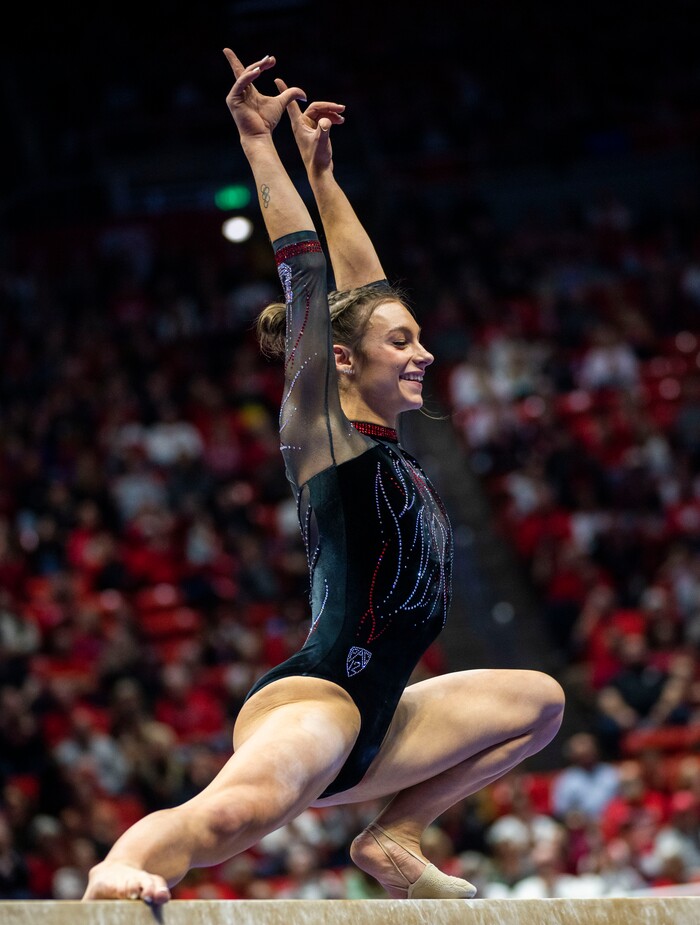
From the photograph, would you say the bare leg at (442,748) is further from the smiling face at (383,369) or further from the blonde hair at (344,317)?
the blonde hair at (344,317)

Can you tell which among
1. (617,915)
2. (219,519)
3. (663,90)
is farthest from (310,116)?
(663,90)

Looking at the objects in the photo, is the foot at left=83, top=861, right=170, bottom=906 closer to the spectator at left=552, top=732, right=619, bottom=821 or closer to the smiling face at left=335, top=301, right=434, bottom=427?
the smiling face at left=335, top=301, right=434, bottom=427

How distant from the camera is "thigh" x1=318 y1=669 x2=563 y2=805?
2988mm

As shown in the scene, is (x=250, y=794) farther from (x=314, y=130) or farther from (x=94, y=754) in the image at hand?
(x=94, y=754)

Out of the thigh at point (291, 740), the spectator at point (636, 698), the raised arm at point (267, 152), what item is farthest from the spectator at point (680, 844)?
the raised arm at point (267, 152)

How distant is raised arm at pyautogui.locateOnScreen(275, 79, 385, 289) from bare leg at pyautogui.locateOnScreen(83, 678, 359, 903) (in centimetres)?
122

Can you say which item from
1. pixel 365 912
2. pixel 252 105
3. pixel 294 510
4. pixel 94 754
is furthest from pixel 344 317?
pixel 294 510

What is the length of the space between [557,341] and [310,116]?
9.83 m

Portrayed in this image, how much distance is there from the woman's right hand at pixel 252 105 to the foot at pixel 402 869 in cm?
174

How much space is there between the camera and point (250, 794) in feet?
7.90

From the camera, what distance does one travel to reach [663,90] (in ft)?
52.1

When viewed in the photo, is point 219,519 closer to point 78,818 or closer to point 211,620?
point 211,620

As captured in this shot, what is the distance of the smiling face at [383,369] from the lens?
3.17 m

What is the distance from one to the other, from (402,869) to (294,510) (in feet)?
27.2
